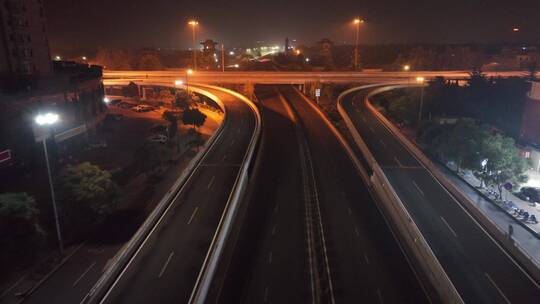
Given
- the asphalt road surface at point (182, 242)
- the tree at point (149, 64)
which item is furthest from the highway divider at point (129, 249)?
the tree at point (149, 64)

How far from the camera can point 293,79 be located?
246 ft

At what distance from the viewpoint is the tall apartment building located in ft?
133

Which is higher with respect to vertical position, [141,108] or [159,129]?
[141,108]

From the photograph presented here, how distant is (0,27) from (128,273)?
3525 cm

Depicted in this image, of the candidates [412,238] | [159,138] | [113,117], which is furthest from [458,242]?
[113,117]

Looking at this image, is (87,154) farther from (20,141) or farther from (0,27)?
(0,27)

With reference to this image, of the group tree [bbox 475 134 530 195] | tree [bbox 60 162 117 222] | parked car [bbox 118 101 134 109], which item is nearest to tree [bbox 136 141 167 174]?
tree [bbox 60 162 117 222]

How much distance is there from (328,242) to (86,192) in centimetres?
1767

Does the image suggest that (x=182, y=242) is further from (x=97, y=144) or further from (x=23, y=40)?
(x=23, y=40)

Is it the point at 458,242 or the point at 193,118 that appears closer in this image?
the point at 458,242

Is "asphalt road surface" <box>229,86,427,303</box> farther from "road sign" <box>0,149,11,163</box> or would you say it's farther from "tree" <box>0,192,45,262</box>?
"road sign" <box>0,149,11,163</box>

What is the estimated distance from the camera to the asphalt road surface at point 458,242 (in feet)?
65.8

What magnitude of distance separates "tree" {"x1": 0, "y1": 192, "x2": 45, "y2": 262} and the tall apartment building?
20.3 meters

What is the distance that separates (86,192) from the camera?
27547 millimetres
